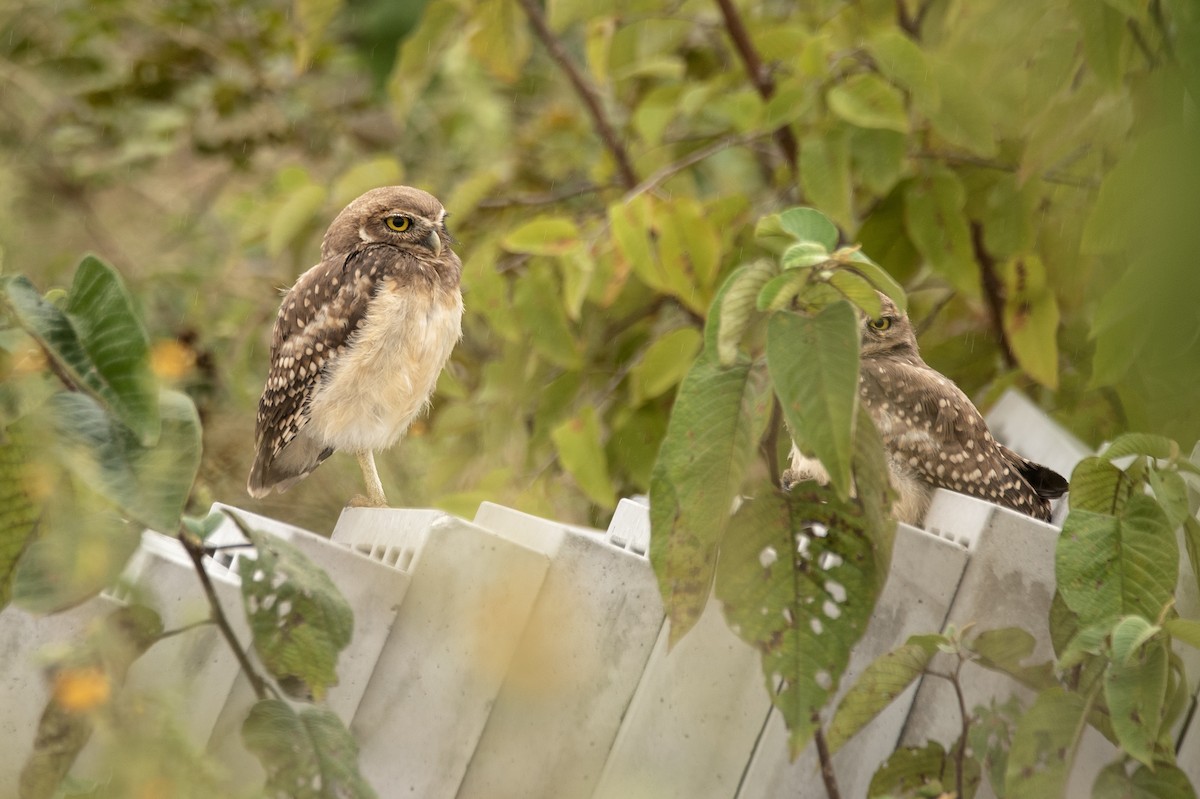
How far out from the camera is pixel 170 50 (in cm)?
600

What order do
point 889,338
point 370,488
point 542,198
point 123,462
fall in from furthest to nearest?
point 542,198 → point 370,488 → point 889,338 → point 123,462

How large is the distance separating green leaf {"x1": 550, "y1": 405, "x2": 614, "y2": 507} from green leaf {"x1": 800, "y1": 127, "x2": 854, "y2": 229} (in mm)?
788

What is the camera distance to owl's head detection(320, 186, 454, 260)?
3.20m

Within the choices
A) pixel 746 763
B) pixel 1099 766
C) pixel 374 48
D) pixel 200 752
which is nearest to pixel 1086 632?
pixel 1099 766

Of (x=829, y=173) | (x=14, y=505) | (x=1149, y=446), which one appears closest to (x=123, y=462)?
(x=14, y=505)

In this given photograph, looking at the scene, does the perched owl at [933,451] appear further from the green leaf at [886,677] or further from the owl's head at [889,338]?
the green leaf at [886,677]

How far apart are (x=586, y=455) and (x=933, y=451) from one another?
0.92 m

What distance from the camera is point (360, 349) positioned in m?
3.25

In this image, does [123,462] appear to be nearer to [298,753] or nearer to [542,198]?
[298,753]

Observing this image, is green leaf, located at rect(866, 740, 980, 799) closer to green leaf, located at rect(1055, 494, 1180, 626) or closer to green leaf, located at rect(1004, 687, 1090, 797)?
green leaf, located at rect(1004, 687, 1090, 797)

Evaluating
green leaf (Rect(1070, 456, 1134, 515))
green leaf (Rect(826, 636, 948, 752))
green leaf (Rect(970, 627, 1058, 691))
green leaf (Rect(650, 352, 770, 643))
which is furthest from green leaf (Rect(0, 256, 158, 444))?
green leaf (Rect(1070, 456, 1134, 515))

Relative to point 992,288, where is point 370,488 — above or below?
below

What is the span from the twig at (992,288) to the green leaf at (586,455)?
130cm

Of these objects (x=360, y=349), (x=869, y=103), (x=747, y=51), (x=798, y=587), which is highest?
(x=747, y=51)
